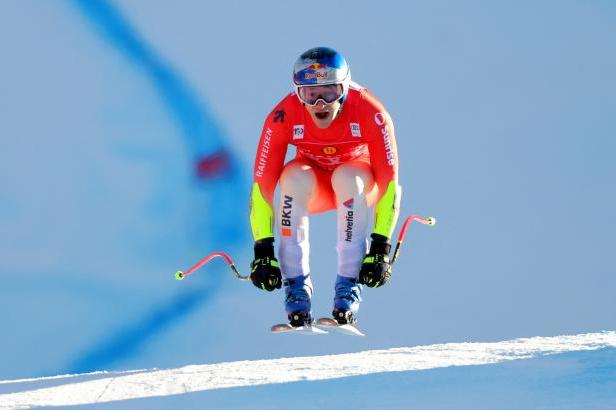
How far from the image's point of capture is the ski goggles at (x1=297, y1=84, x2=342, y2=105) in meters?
6.77

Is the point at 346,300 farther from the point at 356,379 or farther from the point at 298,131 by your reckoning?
the point at 298,131

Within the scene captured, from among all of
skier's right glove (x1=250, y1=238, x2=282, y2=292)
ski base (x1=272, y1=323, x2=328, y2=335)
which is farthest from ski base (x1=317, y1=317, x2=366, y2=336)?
skier's right glove (x1=250, y1=238, x2=282, y2=292)

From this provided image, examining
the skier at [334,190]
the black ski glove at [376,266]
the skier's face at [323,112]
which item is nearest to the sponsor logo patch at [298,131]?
the skier at [334,190]

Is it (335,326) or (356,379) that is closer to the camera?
(356,379)

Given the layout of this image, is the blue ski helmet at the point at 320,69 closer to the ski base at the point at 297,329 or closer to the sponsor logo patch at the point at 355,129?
the sponsor logo patch at the point at 355,129

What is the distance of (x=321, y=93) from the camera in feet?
22.2

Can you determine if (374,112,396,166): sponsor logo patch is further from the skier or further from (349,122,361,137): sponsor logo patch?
(349,122,361,137): sponsor logo patch

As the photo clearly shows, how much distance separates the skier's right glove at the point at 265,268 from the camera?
6.85 metres

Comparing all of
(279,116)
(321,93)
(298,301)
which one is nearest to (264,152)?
(279,116)

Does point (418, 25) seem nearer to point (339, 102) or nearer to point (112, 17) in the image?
point (112, 17)

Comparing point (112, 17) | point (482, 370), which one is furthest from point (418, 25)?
point (482, 370)

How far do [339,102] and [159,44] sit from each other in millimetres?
4492

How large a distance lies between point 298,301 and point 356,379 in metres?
0.76

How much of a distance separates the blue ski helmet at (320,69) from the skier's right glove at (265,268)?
36.3 inches
